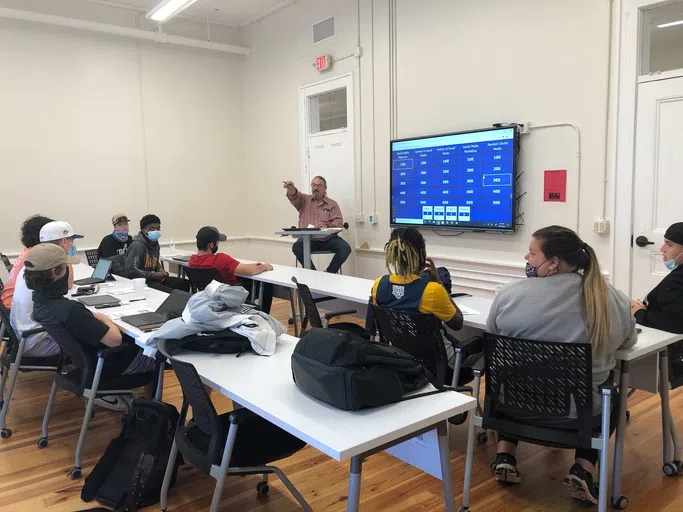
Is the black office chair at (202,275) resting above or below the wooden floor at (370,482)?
above

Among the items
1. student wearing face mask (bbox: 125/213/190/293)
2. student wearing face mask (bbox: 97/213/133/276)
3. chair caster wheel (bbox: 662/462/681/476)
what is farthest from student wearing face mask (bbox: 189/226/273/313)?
chair caster wheel (bbox: 662/462/681/476)

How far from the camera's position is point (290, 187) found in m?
6.49

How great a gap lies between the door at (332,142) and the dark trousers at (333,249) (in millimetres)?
363

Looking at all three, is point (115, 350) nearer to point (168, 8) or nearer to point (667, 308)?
point (667, 308)

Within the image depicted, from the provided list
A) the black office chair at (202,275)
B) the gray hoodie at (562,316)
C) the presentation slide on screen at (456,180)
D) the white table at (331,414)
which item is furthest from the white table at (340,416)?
the presentation slide on screen at (456,180)

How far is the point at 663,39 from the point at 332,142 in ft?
12.3

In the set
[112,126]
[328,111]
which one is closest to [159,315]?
[328,111]

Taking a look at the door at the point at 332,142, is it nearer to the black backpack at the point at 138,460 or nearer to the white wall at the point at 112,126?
the white wall at the point at 112,126

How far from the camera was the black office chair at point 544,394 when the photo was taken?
205cm

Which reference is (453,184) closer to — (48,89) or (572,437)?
(572,437)

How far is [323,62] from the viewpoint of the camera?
22.2 feet

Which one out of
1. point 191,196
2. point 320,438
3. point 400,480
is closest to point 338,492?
point 400,480

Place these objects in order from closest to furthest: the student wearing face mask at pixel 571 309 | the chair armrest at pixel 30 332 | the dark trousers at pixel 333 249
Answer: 1. the student wearing face mask at pixel 571 309
2. the chair armrest at pixel 30 332
3. the dark trousers at pixel 333 249

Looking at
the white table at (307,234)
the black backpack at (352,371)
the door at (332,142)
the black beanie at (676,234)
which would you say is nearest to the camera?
the black backpack at (352,371)
